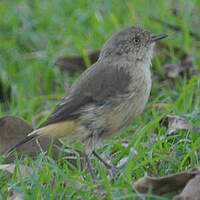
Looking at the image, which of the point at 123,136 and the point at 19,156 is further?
the point at 123,136

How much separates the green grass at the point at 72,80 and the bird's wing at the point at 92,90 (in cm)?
44

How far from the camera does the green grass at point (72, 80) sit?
12.2 feet

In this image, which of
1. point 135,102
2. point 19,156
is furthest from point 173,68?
point 19,156

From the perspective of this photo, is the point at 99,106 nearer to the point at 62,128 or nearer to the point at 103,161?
the point at 62,128

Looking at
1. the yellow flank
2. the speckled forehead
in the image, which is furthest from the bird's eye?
the yellow flank

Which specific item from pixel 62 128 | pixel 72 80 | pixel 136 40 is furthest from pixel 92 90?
pixel 72 80

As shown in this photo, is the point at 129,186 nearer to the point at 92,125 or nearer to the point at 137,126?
the point at 92,125

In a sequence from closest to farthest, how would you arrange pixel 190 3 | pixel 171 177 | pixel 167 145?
pixel 171 177 < pixel 167 145 < pixel 190 3

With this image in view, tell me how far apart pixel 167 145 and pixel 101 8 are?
4.39 m

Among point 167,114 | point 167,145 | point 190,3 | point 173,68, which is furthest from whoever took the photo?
point 190,3

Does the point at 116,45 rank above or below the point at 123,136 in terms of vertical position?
above

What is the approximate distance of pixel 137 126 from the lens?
5.34 meters

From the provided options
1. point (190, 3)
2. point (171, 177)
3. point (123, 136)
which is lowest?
point (123, 136)

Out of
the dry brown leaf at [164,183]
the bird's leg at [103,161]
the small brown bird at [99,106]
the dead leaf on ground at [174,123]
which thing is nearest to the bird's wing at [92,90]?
the small brown bird at [99,106]
